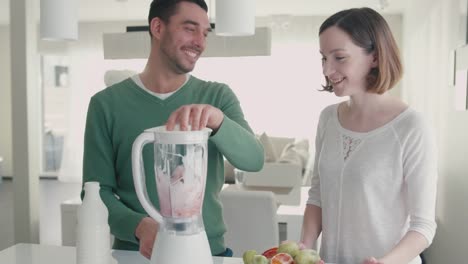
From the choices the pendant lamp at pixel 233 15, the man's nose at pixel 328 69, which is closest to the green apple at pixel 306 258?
the man's nose at pixel 328 69

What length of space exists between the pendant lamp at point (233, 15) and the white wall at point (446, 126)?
1.53 metres

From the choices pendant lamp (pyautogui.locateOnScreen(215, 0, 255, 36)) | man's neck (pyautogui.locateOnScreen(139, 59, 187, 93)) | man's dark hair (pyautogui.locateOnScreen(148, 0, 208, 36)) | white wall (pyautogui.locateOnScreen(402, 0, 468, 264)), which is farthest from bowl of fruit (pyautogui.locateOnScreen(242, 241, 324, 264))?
white wall (pyautogui.locateOnScreen(402, 0, 468, 264))

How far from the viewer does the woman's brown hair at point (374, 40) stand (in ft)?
5.00

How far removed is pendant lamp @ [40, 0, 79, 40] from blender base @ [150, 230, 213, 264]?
0.89 meters

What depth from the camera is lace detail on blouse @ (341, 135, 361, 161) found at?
5.14 ft

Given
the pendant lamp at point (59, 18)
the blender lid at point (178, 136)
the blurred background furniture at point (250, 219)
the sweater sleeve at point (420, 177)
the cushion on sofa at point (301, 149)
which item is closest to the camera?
the blender lid at point (178, 136)

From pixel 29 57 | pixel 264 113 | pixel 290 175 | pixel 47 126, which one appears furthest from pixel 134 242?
pixel 47 126

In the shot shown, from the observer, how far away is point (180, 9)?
66.3 inches

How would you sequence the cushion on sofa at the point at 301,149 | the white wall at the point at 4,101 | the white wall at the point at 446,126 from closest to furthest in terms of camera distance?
the white wall at the point at 446,126
the cushion on sofa at the point at 301,149
the white wall at the point at 4,101

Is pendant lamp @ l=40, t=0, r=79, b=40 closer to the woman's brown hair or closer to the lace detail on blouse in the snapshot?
the woman's brown hair

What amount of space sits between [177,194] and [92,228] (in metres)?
0.24

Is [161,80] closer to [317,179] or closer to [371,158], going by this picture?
[317,179]

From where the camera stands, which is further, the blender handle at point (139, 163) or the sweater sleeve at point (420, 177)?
the sweater sleeve at point (420, 177)

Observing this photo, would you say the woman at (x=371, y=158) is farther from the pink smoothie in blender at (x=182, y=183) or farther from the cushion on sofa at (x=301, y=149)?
the cushion on sofa at (x=301, y=149)
